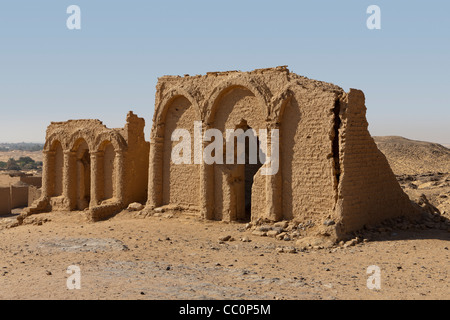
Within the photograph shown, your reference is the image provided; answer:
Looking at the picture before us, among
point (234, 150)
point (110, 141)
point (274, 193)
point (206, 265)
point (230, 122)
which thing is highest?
point (230, 122)

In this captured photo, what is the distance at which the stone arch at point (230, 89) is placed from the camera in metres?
12.9

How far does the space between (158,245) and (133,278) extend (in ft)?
12.5

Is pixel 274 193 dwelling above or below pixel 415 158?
below

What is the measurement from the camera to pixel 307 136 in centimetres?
1198

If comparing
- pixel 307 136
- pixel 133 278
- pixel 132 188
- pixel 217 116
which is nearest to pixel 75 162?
pixel 132 188

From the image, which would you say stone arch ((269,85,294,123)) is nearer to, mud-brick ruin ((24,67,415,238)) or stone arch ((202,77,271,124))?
mud-brick ruin ((24,67,415,238))

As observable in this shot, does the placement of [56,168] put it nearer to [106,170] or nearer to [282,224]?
[106,170]

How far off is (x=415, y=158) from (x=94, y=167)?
30516 mm

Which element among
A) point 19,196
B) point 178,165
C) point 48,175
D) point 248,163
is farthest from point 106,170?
point 19,196

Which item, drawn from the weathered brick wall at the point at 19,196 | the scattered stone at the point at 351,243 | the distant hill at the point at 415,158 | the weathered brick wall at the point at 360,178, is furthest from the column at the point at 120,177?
the distant hill at the point at 415,158

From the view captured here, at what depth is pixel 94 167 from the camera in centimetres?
1775

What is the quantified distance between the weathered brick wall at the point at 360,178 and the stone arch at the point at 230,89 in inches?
98.2

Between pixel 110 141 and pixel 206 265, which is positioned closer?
pixel 206 265
